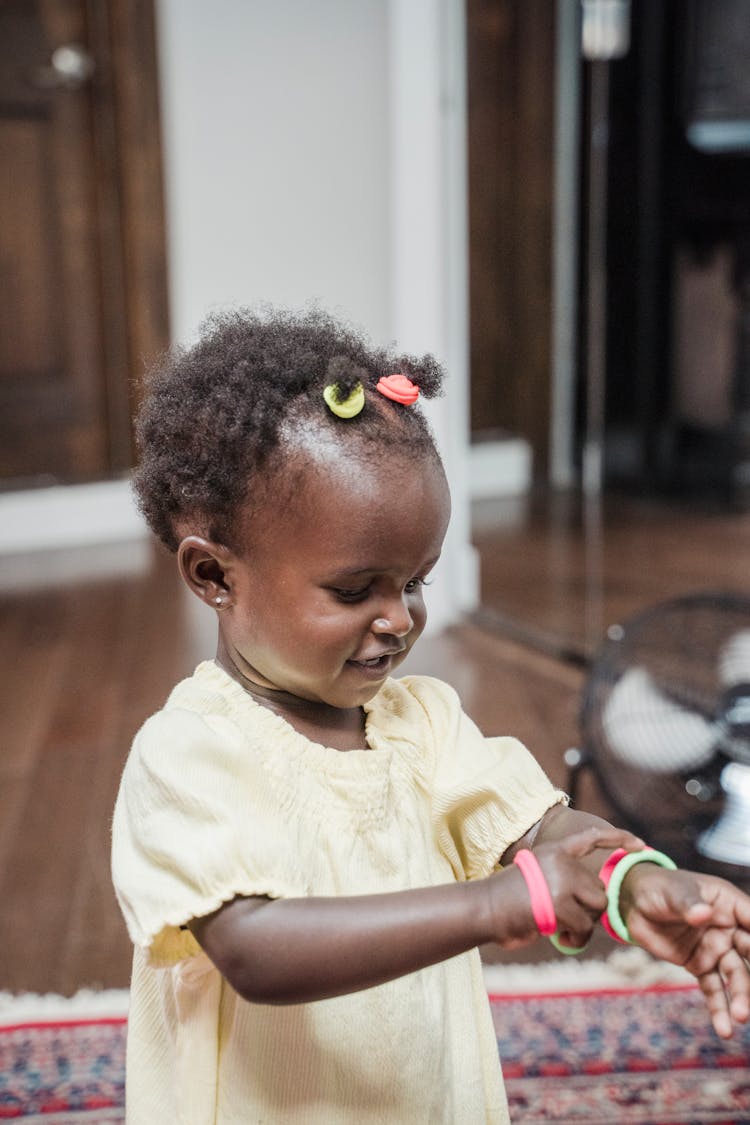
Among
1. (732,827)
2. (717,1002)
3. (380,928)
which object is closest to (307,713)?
(380,928)

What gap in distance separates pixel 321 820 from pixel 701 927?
244mm

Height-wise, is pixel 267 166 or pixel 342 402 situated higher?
pixel 267 166

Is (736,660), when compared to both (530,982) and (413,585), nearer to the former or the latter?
(530,982)

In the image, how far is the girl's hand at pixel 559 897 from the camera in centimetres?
72

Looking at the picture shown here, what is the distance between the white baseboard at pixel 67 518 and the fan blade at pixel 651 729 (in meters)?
2.42

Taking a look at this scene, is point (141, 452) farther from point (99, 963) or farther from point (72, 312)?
point (72, 312)

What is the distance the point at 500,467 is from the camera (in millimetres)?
3125

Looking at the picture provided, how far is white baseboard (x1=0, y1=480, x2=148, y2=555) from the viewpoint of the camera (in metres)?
4.11

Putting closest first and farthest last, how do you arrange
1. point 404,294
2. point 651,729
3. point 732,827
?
point 732,827 → point 651,729 → point 404,294

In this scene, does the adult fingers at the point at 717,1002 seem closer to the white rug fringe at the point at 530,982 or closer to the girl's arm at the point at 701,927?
the girl's arm at the point at 701,927

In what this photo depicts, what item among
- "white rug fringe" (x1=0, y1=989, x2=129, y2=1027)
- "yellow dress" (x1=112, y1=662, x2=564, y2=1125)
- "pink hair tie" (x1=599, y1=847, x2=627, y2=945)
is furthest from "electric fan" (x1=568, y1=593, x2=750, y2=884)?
"pink hair tie" (x1=599, y1=847, x2=627, y2=945)

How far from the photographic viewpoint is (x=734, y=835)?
5.81 ft

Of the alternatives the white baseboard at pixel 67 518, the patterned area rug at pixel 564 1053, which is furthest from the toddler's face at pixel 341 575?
the white baseboard at pixel 67 518

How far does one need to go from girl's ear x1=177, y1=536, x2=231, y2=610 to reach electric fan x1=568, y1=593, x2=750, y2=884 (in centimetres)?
108
